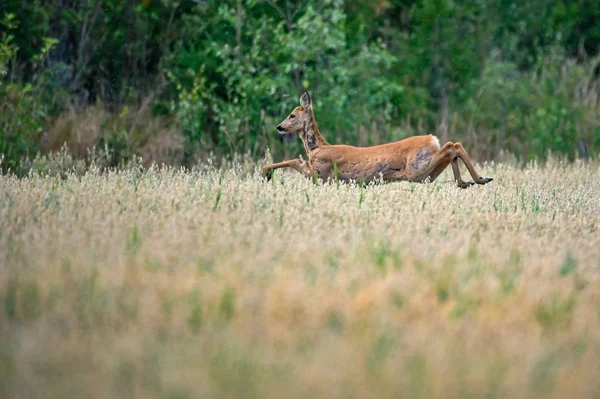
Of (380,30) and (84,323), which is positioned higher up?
(380,30)

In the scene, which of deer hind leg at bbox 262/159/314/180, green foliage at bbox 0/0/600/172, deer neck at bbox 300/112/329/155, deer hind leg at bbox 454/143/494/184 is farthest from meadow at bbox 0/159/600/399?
green foliage at bbox 0/0/600/172

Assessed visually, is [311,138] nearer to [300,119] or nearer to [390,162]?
[300,119]

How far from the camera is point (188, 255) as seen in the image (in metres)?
5.48

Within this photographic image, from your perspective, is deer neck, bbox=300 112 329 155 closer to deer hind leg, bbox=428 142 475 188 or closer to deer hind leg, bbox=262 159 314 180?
deer hind leg, bbox=262 159 314 180

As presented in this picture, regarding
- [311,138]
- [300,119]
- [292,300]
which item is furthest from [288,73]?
[292,300]

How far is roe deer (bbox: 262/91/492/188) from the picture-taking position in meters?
9.62

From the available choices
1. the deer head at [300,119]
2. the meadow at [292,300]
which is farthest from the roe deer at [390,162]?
the meadow at [292,300]

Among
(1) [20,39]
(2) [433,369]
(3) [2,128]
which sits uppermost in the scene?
(1) [20,39]

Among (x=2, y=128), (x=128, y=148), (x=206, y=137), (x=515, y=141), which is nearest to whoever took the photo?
(x=2, y=128)

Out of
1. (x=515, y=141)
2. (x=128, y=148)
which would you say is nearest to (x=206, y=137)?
(x=128, y=148)

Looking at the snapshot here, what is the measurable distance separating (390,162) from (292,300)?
5427 mm

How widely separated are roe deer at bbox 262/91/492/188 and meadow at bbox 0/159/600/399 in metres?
1.91

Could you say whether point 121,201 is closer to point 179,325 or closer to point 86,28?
point 179,325

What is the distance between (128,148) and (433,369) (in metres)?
11.5
